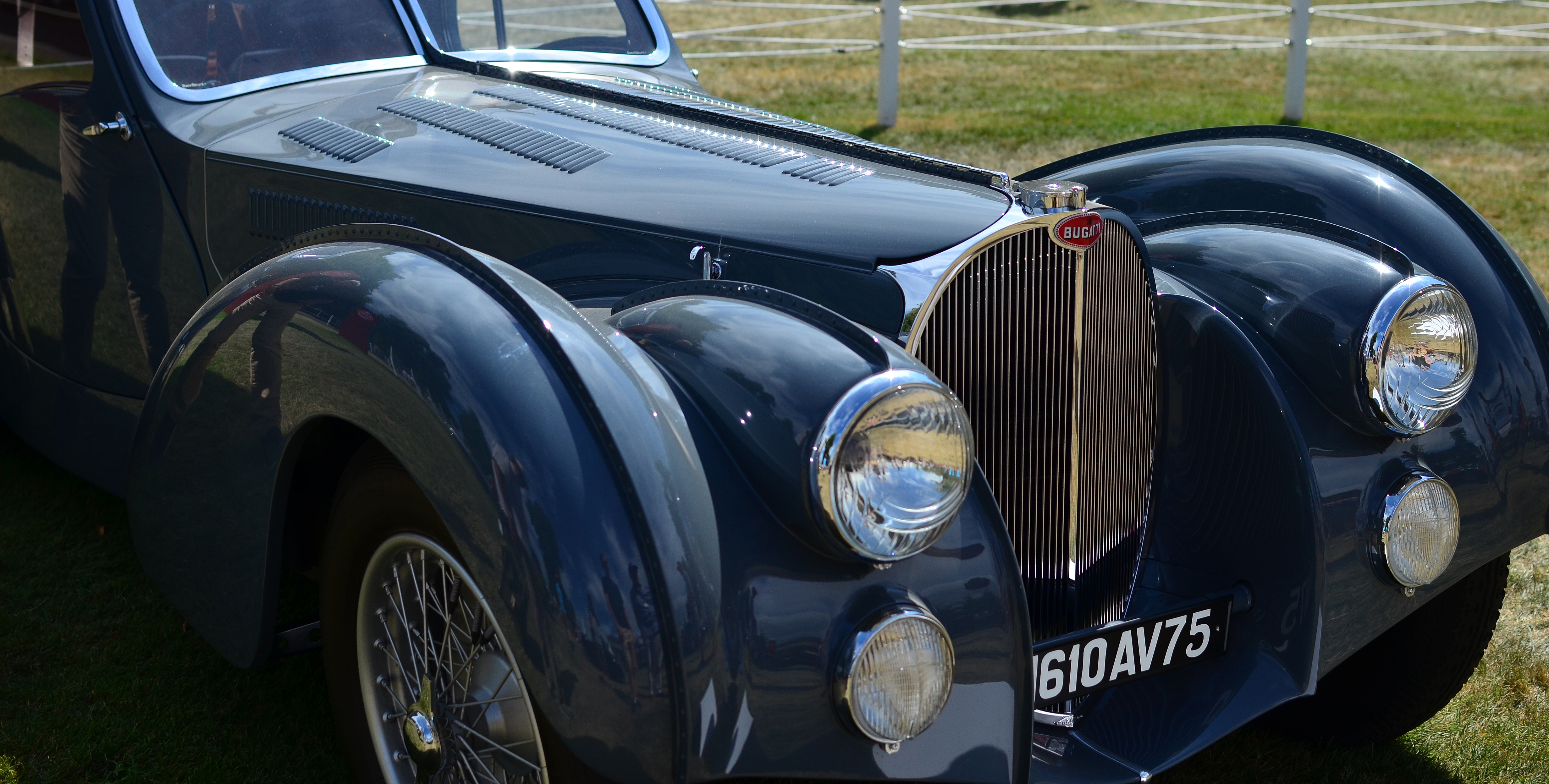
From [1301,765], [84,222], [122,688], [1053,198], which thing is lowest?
[1301,765]

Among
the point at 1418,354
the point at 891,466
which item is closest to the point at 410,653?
the point at 891,466

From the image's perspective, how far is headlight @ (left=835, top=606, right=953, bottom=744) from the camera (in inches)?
64.6

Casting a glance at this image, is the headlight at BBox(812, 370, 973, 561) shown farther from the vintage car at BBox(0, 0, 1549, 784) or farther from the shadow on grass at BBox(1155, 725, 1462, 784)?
the shadow on grass at BBox(1155, 725, 1462, 784)

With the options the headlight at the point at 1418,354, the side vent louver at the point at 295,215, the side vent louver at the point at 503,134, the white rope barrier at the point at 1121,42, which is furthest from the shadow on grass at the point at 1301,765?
the white rope barrier at the point at 1121,42

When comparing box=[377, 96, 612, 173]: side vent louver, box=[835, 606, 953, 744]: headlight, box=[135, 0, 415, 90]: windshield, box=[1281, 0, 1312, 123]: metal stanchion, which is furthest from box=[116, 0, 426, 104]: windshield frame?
box=[1281, 0, 1312, 123]: metal stanchion

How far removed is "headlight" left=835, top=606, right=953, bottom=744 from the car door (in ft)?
6.36

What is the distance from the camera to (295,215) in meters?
2.70

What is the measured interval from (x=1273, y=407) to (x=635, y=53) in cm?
220

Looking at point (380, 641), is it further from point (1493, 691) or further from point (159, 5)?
point (1493, 691)

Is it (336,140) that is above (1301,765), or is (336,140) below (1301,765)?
above

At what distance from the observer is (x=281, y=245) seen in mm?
2352

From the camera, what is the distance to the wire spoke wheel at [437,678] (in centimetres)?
186

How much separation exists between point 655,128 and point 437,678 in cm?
123

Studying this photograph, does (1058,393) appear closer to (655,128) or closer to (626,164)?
(626,164)
